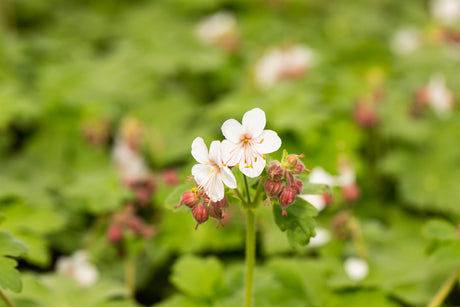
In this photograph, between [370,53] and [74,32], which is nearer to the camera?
[370,53]

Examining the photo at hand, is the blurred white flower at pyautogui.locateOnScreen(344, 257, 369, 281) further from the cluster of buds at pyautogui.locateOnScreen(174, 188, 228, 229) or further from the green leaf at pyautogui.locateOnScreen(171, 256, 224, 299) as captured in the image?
the cluster of buds at pyautogui.locateOnScreen(174, 188, 228, 229)

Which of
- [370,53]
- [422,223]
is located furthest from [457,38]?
[422,223]

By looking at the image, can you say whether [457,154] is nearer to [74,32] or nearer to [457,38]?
[457,38]

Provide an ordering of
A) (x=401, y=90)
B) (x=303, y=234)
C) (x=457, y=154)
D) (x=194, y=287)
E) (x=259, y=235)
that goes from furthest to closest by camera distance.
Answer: (x=401, y=90), (x=457, y=154), (x=259, y=235), (x=194, y=287), (x=303, y=234)

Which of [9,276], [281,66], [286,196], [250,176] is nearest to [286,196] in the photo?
[286,196]

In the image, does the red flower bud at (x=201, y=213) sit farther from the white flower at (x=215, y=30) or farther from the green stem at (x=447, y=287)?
the white flower at (x=215, y=30)

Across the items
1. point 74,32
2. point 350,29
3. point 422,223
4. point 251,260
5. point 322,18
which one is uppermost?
point 322,18
